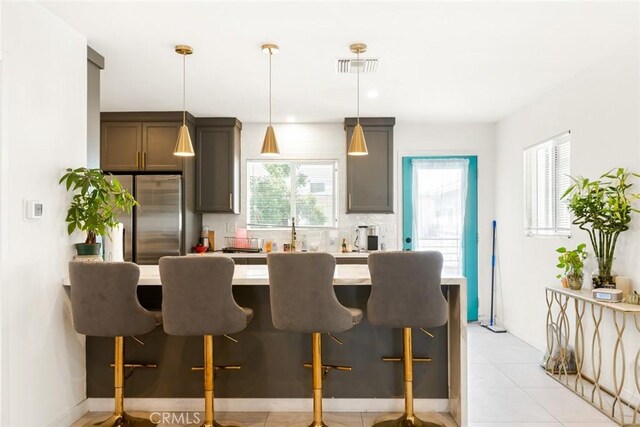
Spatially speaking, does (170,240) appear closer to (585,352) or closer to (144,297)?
(144,297)

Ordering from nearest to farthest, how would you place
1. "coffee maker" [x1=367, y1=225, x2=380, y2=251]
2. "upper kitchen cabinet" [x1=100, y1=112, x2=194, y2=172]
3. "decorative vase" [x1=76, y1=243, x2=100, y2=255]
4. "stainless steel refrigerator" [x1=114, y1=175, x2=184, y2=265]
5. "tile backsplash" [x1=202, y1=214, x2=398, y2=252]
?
"decorative vase" [x1=76, y1=243, x2=100, y2=255] < "stainless steel refrigerator" [x1=114, y1=175, x2=184, y2=265] < "upper kitchen cabinet" [x1=100, y1=112, x2=194, y2=172] < "coffee maker" [x1=367, y1=225, x2=380, y2=251] < "tile backsplash" [x1=202, y1=214, x2=398, y2=252]

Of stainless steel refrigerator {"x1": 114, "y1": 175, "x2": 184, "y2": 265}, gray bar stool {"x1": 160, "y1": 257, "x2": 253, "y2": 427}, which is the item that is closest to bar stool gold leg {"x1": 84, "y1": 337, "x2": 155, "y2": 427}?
gray bar stool {"x1": 160, "y1": 257, "x2": 253, "y2": 427}

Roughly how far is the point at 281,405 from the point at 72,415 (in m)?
1.34

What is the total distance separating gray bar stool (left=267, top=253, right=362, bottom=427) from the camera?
109 inches

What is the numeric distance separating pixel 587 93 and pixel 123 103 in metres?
4.46

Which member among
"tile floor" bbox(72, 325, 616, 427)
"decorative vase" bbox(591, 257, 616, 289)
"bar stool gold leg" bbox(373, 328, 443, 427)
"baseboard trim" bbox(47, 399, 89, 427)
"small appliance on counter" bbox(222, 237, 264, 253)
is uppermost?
"small appliance on counter" bbox(222, 237, 264, 253)

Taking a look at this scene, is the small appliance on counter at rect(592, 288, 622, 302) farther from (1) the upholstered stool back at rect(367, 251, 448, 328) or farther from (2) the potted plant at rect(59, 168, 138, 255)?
(2) the potted plant at rect(59, 168, 138, 255)

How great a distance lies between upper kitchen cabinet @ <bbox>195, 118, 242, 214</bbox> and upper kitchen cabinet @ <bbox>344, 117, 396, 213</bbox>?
4.67 feet

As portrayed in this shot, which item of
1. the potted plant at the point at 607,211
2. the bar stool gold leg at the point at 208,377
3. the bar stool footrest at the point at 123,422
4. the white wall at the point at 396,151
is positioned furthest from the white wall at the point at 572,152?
the bar stool footrest at the point at 123,422

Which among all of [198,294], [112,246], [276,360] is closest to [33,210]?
[112,246]

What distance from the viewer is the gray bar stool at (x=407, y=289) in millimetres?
2791

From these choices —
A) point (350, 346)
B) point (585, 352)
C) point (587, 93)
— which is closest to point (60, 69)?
point (350, 346)

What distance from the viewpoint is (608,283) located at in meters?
3.69

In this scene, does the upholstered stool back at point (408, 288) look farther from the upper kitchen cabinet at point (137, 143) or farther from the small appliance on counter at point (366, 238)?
the upper kitchen cabinet at point (137, 143)
